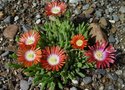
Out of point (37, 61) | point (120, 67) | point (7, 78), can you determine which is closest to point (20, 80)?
point (7, 78)

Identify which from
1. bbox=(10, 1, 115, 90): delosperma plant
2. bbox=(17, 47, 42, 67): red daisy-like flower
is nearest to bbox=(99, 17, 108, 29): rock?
bbox=(10, 1, 115, 90): delosperma plant

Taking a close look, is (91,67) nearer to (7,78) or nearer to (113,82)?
(113,82)

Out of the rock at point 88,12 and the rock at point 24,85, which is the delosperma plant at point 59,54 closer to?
the rock at point 24,85

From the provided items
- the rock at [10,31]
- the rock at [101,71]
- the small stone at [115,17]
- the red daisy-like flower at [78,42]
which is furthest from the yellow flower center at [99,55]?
the rock at [10,31]

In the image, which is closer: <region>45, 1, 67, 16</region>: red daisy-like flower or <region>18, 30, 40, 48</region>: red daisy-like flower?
<region>18, 30, 40, 48</region>: red daisy-like flower

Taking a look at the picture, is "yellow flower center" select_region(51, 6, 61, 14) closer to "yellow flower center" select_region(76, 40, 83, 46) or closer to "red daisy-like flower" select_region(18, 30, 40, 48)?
"red daisy-like flower" select_region(18, 30, 40, 48)

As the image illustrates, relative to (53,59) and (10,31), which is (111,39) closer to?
(53,59)

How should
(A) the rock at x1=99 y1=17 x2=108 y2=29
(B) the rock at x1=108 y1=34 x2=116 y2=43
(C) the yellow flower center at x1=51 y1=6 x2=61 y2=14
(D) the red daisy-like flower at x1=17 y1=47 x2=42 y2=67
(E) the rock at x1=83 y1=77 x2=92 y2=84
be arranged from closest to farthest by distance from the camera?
(D) the red daisy-like flower at x1=17 y1=47 x2=42 y2=67
(E) the rock at x1=83 y1=77 x2=92 y2=84
(C) the yellow flower center at x1=51 y1=6 x2=61 y2=14
(B) the rock at x1=108 y1=34 x2=116 y2=43
(A) the rock at x1=99 y1=17 x2=108 y2=29

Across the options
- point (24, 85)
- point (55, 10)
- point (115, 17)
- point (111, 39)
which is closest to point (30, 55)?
point (24, 85)
